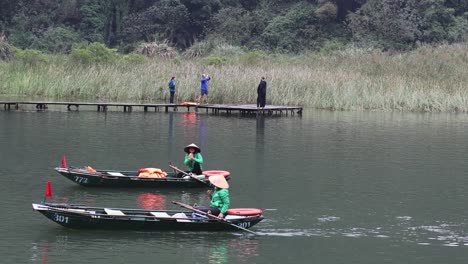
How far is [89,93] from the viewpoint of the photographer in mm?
53281

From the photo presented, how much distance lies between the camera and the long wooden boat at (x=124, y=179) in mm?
25422

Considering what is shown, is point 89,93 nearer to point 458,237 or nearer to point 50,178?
point 50,178

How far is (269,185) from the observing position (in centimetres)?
2764

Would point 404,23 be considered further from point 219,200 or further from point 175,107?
point 219,200

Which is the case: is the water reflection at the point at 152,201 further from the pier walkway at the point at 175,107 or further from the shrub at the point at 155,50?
the shrub at the point at 155,50

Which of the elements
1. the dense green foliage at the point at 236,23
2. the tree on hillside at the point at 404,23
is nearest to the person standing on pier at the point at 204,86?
the dense green foliage at the point at 236,23

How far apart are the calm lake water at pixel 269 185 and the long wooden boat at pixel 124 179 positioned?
23 cm

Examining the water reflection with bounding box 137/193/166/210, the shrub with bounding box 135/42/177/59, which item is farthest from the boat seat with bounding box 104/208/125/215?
the shrub with bounding box 135/42/177/59

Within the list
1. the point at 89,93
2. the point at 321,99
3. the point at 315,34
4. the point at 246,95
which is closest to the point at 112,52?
the point at 89,93

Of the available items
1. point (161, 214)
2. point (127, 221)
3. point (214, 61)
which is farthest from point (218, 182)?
point (214, 61)

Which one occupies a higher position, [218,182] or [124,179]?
[218,182]

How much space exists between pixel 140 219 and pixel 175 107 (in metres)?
30.0

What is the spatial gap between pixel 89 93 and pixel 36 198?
29301mm

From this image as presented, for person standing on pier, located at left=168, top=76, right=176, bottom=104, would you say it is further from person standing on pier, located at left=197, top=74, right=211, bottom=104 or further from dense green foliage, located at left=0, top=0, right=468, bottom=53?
dense green foliage, located at left=0, top=0, right=468, bottom=53
